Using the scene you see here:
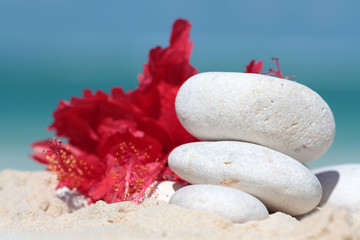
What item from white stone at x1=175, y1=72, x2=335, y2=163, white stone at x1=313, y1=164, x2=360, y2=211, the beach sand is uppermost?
white stone at x1=175, y1=72, x2=335, y2=163

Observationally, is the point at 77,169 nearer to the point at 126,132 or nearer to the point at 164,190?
the point at 126,132

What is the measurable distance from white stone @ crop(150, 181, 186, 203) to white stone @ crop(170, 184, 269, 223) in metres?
0.39

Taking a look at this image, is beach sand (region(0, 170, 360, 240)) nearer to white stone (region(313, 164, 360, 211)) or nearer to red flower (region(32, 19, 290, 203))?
white stone (region(313, 164, 360, 211))

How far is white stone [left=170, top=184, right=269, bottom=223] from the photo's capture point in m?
1.44

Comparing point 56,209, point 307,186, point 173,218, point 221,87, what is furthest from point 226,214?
point 56,209

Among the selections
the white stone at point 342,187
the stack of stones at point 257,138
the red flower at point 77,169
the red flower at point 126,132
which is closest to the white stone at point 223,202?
the stack of stones at point 257,138

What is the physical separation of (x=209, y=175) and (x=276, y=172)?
259 millimetres

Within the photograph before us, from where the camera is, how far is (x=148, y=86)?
8.02 ft

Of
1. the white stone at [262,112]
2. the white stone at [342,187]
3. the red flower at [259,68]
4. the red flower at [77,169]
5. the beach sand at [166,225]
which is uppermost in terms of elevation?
the red flower at [259,68]

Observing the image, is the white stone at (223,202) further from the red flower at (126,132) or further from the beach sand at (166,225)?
the red flower at (126,132)

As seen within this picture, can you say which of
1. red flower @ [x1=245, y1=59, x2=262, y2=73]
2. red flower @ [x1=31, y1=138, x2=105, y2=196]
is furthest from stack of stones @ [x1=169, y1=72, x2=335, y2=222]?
red flower @ [x1=31, y1=138, x2=105, y2=196]

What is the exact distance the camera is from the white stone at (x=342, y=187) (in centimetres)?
202

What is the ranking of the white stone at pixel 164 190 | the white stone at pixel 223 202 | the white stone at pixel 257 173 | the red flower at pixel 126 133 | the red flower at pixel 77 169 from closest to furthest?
the white stone at pixel 223 202 < the white stone at pixel 257 173 < the white stone at pixel 164 190 < the red flower at pixel 126 133 < the red flower at pixel 77 169

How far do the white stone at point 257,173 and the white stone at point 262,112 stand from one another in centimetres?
7
